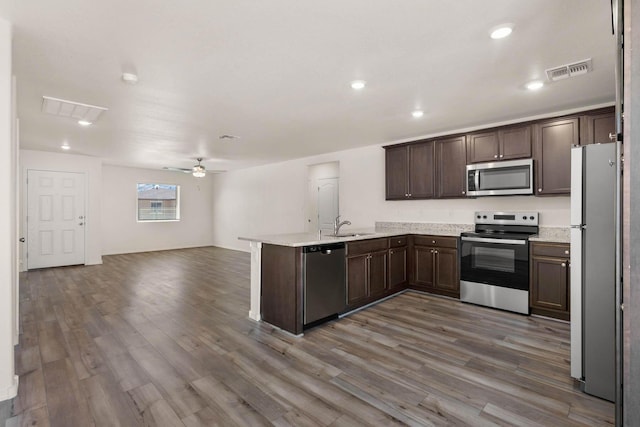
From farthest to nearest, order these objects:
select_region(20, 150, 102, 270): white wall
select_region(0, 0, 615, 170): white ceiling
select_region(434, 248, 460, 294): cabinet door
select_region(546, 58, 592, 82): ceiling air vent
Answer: select_region(20, 150, 102, 270): white wall, select_region(434, 248, 460, 294): cabinet door, select_region(546, 58, 592, 82): ceiling air vent, select_region(0, 0, 615, 170): white ceiling

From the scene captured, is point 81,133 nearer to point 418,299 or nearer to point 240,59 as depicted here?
point 240,59

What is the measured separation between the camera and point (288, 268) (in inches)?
128

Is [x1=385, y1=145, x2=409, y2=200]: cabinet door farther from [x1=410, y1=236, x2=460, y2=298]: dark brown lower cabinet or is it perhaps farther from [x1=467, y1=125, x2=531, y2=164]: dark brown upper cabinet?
[x1=467, y1=125, x2=531, y2=164]: dark brown upper cabinet

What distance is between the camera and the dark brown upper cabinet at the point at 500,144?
154 inches

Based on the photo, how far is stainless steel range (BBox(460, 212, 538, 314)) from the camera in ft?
12.3

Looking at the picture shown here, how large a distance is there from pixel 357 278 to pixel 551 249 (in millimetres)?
2217

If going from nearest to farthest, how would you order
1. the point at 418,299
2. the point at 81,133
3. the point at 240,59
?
the point at 240,59, the point at 418,299, the point at 81,133

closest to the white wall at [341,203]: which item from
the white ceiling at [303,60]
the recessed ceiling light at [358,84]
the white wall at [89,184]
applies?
the white ceiling at [303,60]

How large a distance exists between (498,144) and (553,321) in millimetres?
2225

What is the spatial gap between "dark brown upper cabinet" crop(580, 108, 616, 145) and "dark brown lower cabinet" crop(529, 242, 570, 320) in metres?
1.21

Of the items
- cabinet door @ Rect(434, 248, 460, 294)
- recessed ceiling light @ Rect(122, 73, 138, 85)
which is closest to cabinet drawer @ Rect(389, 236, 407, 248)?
cabinet door @ Rect(434, 248, 460, 294)

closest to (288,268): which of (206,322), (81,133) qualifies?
(206,322)

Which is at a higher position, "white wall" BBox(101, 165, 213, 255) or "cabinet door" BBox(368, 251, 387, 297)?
"white wall" BBox(101, 165, 213, 255)

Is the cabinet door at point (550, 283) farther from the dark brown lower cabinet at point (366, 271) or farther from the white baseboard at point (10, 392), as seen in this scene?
the white baseboard at point (10, 392)
